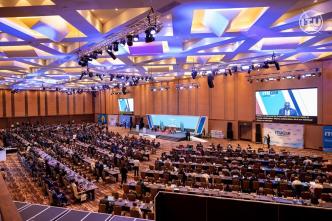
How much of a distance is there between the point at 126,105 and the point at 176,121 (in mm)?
12725

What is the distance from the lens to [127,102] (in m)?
43.8

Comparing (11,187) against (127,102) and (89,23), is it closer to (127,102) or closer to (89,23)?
(89,23)

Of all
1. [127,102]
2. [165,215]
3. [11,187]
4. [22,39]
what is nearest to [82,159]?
[11,187]

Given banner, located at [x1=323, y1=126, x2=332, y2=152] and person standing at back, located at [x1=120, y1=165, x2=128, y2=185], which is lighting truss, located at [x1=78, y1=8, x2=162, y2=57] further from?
banner, located at [x1=323, y1=126, x2=332, y2=152]

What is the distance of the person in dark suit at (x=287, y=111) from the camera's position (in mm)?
22969

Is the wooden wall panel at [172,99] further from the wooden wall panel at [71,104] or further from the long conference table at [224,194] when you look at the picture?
the wooden wall panel at [71,104]

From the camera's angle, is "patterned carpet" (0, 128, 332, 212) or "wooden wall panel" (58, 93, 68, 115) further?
"wooden wall panel" (58, 93, 68, 115)

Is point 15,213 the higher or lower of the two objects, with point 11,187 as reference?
higher

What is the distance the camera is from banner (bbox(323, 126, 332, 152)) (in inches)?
826

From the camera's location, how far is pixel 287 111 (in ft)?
76.6

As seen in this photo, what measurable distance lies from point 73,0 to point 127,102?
37.5 meters

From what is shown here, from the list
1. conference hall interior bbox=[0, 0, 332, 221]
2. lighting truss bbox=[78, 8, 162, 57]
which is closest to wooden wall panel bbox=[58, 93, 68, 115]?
conference hall interior bbox=[0, 0, 332, 221]

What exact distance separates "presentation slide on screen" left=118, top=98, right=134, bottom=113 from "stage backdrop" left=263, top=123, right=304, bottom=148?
23246mm

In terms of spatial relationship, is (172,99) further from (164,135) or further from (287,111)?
(287,111)
